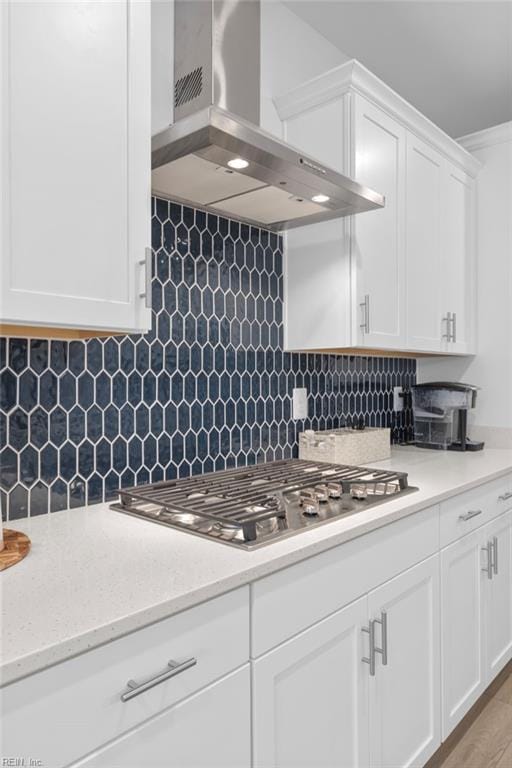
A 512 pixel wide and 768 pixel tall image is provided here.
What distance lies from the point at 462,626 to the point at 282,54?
2.38 metres

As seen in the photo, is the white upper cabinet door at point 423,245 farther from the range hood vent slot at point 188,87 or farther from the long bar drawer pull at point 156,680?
the long bar drawer pull at point 156,680

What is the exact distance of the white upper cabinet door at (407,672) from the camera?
149cm

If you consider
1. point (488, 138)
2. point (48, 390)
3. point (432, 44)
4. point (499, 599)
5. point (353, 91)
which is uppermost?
point (432, 44)

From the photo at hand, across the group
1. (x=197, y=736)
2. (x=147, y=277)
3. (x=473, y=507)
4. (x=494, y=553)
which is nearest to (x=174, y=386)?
(x=147, y=277)

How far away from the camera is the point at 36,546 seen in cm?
121

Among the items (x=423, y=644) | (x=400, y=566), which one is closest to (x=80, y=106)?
(x=400, y=566)

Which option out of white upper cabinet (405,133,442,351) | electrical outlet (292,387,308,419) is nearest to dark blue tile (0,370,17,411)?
electrical outlet (292,387,308,419)

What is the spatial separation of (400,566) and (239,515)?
1.90 ft

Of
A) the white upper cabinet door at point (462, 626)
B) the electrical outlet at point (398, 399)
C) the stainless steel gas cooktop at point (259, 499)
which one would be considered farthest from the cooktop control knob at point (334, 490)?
the electrical outlet at point (398, 399)

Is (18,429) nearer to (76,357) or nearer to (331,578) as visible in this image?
(76,357)

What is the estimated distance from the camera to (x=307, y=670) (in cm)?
126

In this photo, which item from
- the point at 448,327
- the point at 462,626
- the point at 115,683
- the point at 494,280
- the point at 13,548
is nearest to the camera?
the point at 115,683

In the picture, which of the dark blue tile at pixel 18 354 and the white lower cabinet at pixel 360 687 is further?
the dark blue tile at pixel 18 354

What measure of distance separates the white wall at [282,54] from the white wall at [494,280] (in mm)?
1062
